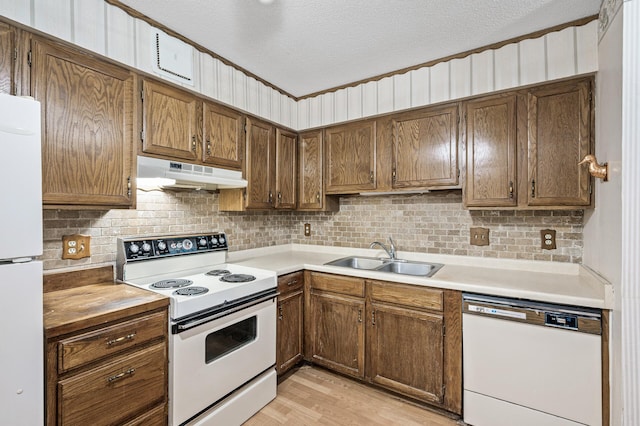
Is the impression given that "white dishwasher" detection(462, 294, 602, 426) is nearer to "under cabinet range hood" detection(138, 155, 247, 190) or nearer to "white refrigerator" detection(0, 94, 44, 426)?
"under cabinet range hood" detection(138, 155, 247, 190)

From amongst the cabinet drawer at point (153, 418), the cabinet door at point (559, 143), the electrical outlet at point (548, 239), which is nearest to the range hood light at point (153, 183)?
the cabinet drawer at point (153, 418)

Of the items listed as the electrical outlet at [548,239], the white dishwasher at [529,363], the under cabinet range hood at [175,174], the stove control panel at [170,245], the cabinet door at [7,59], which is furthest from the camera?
the electrical outlet at [548,239]

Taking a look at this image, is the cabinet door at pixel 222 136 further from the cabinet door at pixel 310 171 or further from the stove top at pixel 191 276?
the cabinet door at pixel 310 171

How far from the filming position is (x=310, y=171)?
299 cm

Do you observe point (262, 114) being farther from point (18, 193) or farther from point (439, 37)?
point (18, 193)

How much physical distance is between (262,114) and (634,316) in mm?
2608

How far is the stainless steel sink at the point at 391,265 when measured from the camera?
8.28ft

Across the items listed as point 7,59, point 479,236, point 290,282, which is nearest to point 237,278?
point 290,282

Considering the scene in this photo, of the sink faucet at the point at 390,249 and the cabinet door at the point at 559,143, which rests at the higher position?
the cabinet door at the point at 559,143

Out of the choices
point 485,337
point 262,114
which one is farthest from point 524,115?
point 262,114

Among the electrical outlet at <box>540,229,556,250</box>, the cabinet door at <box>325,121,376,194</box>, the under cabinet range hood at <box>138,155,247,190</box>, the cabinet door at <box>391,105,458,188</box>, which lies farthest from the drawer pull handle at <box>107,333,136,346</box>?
the electrical outlet at <box>540,229,556,250</box>

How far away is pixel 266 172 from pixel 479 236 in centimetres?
188

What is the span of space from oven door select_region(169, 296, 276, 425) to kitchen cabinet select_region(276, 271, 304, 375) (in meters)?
0.14

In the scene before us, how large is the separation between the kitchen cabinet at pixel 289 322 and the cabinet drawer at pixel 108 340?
0.94 m
